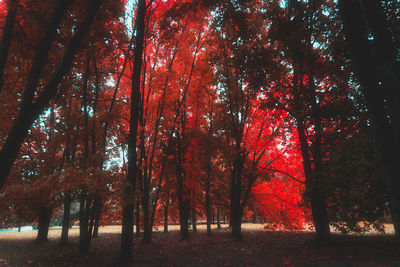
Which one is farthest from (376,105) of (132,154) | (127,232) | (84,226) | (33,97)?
(84,226)

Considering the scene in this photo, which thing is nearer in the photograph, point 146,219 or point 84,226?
Result: point 84,226

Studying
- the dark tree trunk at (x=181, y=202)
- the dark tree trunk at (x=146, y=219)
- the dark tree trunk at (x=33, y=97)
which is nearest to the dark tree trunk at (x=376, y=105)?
the dark tree trunk at (x=33, y=97)

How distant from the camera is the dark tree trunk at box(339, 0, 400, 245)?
271 centimetres

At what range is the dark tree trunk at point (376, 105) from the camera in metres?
2.71

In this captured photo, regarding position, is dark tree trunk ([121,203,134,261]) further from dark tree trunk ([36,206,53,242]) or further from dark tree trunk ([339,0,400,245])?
dark tree trunk ([36,206,53,242])

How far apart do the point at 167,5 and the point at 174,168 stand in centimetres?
1172

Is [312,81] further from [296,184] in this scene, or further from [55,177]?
[55,177]

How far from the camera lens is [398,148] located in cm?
274

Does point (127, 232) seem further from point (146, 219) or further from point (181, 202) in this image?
point (181, 202)

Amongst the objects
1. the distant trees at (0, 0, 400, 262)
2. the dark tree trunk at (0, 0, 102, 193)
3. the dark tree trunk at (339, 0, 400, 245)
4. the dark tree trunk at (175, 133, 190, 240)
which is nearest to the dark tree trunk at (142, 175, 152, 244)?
the distant trees at (0, 0, 400, 262)

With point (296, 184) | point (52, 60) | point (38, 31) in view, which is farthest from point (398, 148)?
point (296, 184)

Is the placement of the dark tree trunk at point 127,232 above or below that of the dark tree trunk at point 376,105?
below

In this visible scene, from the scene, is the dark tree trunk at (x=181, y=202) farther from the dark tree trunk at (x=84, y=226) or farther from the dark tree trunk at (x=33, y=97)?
the dark tree trunk at (x=33, y=97)

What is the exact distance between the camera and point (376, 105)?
2.84 meters
